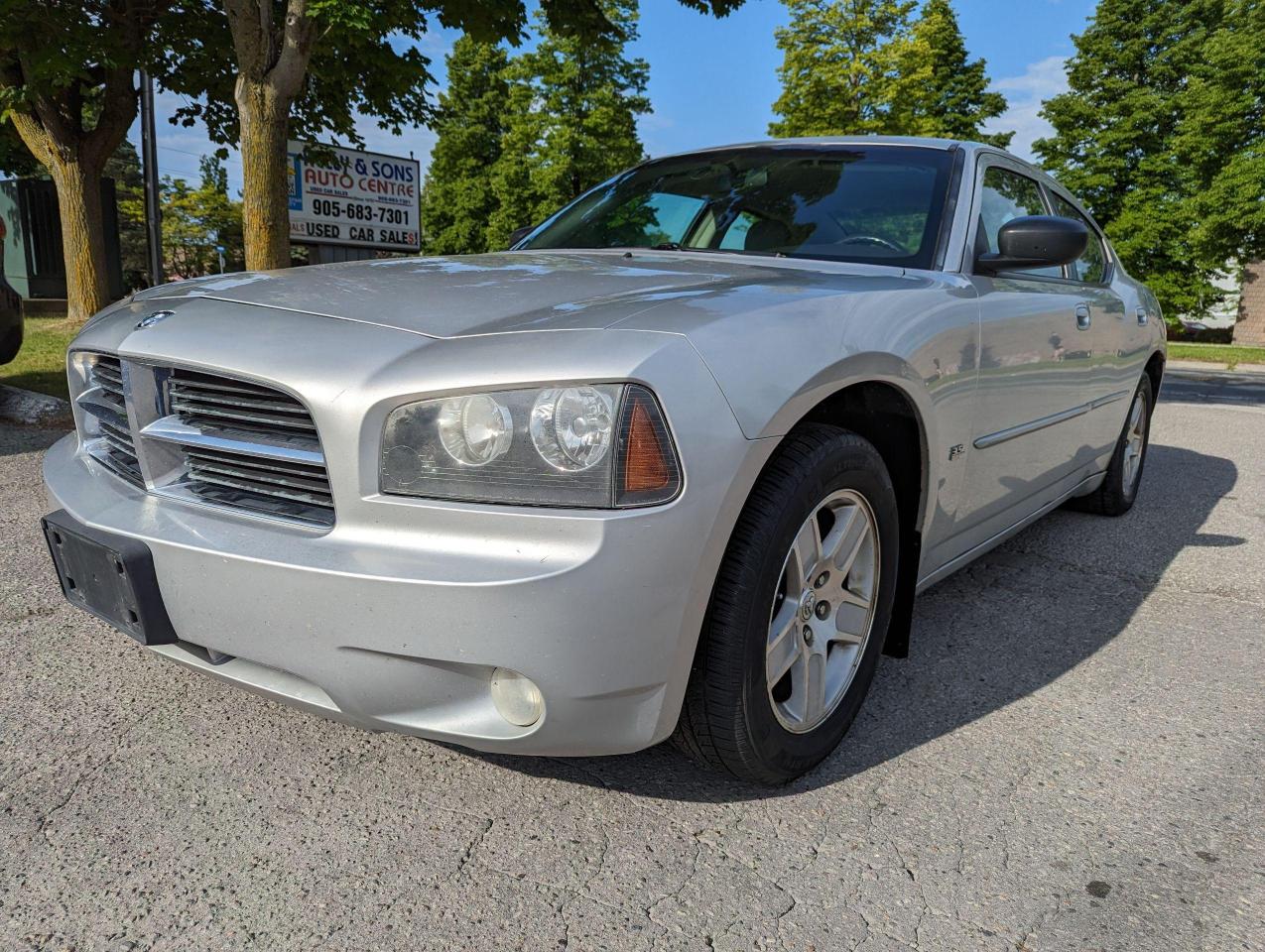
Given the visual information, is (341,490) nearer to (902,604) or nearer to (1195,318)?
(902,604)

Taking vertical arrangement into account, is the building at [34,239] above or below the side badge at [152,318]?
below

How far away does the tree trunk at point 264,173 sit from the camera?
7.43 metres

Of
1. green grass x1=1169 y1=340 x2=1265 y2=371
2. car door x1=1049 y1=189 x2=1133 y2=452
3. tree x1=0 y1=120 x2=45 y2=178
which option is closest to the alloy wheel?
car door x1=1049 y1=189 x2=1133 y2=452

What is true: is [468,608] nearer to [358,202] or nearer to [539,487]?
[539,487]

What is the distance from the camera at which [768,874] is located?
1761 mm

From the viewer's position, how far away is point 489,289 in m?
2.11

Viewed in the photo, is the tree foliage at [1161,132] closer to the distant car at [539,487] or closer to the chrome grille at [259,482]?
the distant car at [539,487]

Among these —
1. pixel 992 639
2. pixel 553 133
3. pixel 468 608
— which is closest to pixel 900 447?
pixel 992 639

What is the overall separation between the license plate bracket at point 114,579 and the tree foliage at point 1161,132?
3270 centimetres

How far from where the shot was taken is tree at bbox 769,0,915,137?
25.0 meters

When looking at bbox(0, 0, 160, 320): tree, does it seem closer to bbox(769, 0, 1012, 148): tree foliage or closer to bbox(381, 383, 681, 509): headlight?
bbox(381, 383, 681, 509): headlight

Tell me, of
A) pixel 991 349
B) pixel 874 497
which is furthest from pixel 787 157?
pixel 874 497

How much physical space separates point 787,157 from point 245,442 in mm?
2112

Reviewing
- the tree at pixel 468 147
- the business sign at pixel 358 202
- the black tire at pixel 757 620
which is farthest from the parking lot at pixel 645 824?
the tree at pixel 468 147
